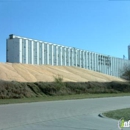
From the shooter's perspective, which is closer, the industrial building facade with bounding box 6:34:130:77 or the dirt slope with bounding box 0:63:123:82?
the industrial building facade with bounding box 6:34:130:77

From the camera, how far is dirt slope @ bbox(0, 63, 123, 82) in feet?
105

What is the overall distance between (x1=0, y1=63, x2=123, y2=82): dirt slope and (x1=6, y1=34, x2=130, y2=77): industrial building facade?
864mm

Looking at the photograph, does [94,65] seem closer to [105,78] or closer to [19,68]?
[105,78]

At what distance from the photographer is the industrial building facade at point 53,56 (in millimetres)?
29623

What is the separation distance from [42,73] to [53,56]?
9.09 feet

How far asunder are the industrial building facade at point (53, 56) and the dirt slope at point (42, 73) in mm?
864

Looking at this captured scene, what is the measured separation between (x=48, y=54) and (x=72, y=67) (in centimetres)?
686

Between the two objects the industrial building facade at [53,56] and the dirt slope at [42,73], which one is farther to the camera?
the dirt slope at [42,73]

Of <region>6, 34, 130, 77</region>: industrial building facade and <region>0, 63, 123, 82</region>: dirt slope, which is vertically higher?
<region>6, 34, 130, 77</region>: industrial building facade

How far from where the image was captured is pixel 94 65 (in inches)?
1741

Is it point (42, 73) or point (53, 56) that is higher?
point (53, 56)

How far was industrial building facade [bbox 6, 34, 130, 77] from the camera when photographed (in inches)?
1166

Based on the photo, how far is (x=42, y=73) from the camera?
119ft

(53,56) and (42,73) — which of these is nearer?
(53,56)
